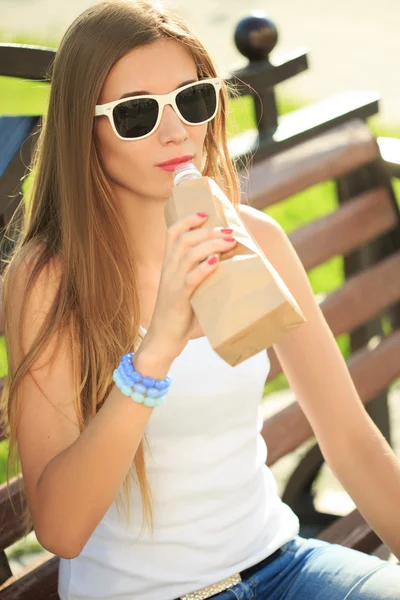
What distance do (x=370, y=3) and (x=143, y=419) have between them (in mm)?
8143

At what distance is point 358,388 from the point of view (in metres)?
3.04

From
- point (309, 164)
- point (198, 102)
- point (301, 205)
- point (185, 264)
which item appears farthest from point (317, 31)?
point (185, 264)

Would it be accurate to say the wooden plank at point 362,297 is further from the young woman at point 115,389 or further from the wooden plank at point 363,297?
the young woman at point 115,389

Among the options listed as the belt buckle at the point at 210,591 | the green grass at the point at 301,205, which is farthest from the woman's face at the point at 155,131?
the green grass at the point at 301,205

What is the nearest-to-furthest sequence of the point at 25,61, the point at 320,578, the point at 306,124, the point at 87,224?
the point at 87,224 < the point at 320,578 < the point at 25,61 < the point at 306,124

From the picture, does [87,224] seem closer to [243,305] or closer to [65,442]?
[65,442]

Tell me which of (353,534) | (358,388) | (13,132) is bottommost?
(353,534)

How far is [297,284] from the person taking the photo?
7.34 ft

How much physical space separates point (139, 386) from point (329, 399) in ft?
2.37

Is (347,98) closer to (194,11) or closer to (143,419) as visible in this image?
(143,419)

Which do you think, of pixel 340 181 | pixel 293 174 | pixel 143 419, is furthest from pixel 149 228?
pixel 340 181

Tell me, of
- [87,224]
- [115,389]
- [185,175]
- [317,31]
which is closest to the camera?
[185,175]

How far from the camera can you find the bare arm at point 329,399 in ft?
7.18

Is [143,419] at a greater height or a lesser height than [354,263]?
greater
